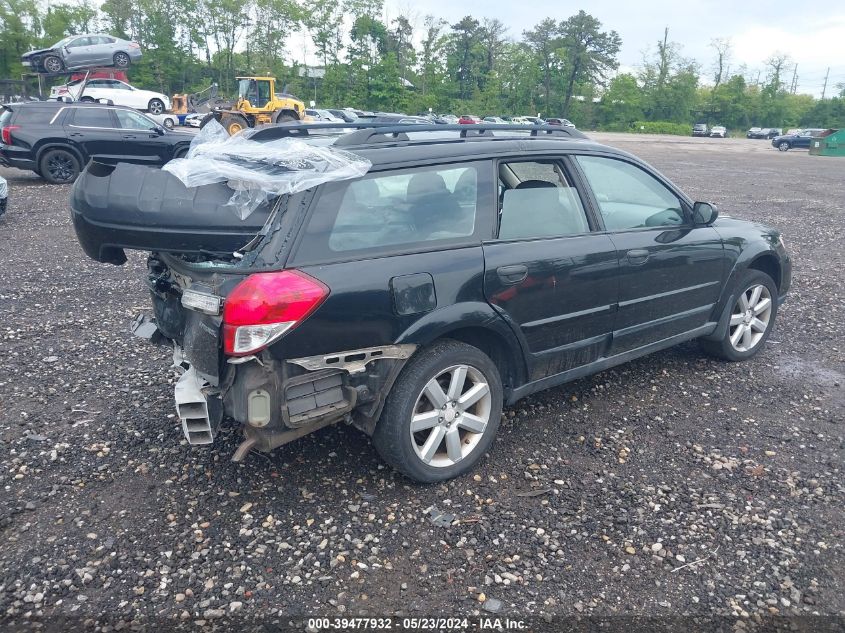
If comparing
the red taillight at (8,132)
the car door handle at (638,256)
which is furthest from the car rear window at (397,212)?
the red taillight at (8,132)

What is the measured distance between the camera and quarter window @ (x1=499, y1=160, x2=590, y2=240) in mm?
3666

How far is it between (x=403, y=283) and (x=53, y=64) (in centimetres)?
3541

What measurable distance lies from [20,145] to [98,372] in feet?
37.1

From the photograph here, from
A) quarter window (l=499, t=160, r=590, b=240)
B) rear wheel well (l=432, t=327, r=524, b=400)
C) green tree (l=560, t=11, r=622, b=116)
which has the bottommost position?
rear wheel well (l=432, t=327, r=524, b=400)

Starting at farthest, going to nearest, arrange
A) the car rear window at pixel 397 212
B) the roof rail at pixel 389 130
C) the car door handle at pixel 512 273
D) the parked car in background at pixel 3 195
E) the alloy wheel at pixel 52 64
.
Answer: the alloy wheel at pixel 52 64
the parked car in background at pixel 3 195
the roof rail at pixel 389 130
the car door handle at pixel 512 273
the car rear window at pixel 397 212

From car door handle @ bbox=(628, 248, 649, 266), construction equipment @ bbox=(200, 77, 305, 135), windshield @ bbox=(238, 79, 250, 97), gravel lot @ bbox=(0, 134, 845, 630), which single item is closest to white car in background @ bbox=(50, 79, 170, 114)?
construction equipment @ bbox=(200, 77, 305, 135)

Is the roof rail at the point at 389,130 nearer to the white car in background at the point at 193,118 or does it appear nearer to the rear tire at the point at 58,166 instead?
the rear tire at the point at 58,166

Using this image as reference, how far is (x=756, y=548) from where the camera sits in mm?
2969

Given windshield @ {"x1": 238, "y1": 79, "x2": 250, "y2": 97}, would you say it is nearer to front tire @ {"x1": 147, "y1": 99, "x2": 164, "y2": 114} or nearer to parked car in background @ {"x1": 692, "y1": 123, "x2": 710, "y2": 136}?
front tire @ {"x1": 147, "y1": 99, "x2": 164, "y2": 114}

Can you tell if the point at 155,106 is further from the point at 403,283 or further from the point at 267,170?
the point at 403,283

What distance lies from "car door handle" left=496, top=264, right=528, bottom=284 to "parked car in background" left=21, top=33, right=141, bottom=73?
114 ft

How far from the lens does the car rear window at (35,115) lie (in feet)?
44.3

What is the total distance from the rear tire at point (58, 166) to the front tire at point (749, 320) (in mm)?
13663

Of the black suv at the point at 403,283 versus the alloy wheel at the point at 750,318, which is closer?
the black suv at the point at 403,283
